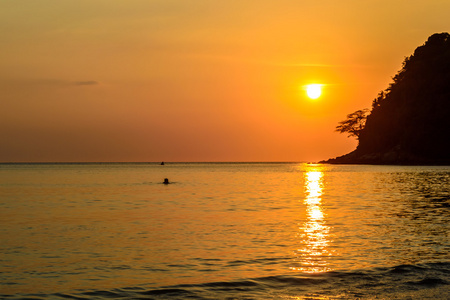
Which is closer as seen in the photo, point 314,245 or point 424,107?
point 314,245

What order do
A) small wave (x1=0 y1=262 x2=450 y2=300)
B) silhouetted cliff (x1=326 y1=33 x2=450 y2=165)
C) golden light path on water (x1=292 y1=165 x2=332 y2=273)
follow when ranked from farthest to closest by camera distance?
silhouetted cliff (x1=326 y1=33 x2=450 y2=165) → golden light path on water (x1=292 y1=165 x2=332 y2=273) → small wave (x1=0 y1=262 x2=450 y2=300)

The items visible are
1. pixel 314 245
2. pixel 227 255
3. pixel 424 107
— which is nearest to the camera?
pixel 227 255

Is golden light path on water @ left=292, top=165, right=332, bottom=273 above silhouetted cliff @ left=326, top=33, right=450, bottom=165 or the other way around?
the other way around

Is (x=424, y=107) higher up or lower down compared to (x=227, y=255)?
higher up

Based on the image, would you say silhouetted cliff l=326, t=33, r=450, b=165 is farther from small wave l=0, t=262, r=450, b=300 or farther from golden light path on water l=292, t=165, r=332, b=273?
small wave l=0, t=262, r=450, b=300

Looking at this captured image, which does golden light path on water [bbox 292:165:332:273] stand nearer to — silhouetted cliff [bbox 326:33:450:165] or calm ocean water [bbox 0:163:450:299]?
calm ocean water [bbox 0:163:450:299]

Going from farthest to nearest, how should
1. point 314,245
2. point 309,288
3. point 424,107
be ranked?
1. point 424,107
2. point 314,245
3. point 309,288

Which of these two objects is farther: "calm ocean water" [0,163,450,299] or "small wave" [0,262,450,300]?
"calm ocean water" [0,163,450,299]

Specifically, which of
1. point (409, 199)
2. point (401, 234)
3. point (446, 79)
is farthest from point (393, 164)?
point (401, 234)

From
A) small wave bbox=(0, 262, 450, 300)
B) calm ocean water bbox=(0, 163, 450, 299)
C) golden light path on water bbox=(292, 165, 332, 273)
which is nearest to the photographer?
small wave bbox=(0, 262, 450, 300)

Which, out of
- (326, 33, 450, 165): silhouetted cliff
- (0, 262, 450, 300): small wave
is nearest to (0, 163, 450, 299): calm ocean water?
(0, 262, 450, 300): small wave

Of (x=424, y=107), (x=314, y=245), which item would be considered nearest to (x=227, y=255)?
(x=314, y=245)

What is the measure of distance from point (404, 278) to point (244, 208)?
24095 millimetres

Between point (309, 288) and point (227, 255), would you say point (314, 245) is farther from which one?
point (309, 288)
